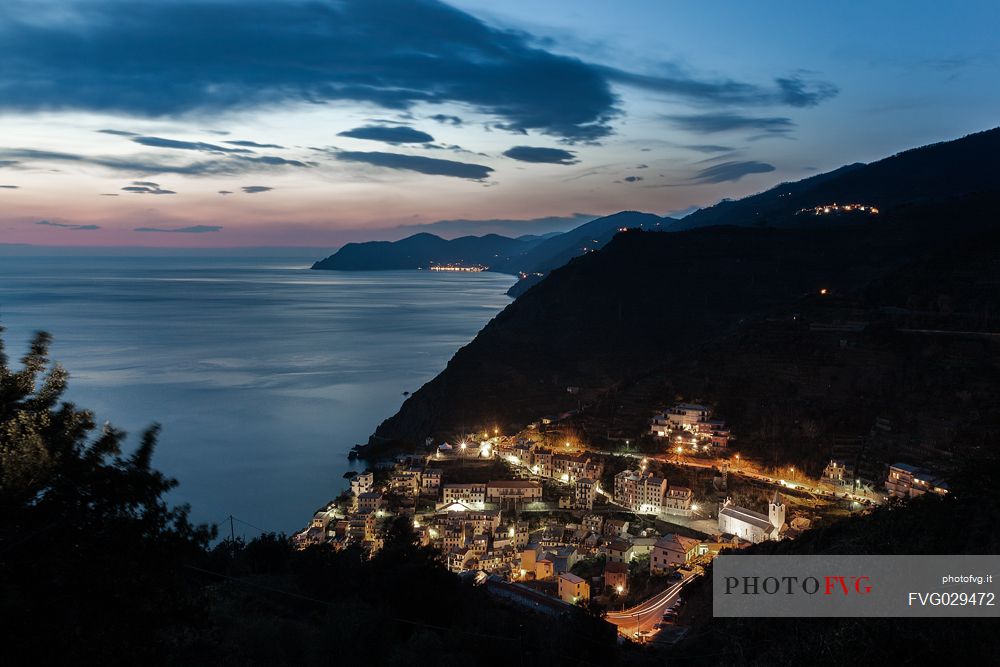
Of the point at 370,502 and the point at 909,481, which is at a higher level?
the point at 909,481

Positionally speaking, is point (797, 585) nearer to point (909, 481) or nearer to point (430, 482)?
point (909, 481)

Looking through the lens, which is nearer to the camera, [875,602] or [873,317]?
[875,602]

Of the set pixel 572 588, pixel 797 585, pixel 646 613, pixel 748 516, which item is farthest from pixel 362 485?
pixel 797 585

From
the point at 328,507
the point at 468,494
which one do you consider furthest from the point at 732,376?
the point at 328,507

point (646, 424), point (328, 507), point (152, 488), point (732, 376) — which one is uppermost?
point (152, 488)

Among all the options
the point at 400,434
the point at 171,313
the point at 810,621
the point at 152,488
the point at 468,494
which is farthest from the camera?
the point at 171,313

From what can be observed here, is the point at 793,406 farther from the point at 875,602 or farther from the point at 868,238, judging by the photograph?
the point at 868,238

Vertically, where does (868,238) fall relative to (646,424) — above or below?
above

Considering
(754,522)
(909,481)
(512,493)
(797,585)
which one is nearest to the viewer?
(797,585)
